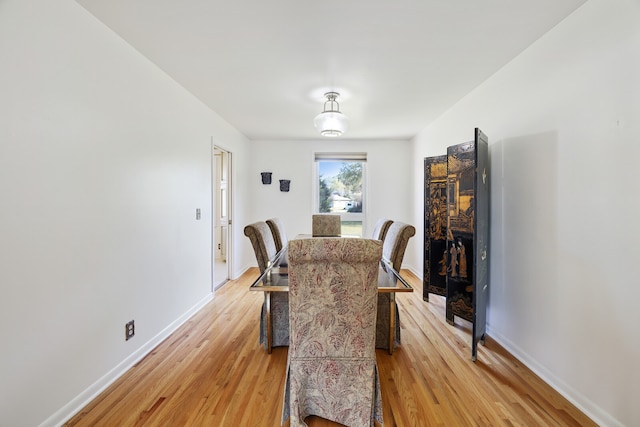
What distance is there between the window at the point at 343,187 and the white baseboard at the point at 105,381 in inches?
127

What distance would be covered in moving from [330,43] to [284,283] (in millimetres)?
1702

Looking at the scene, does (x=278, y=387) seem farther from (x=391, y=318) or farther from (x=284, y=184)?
(x=284, y=184)

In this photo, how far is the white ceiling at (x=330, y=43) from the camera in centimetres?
168

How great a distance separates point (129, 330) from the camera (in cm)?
209

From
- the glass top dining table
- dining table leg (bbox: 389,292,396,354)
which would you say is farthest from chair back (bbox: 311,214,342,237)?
dining table leg (bbox: 389,292,396,354)

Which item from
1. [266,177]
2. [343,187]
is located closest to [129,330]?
[266,177]

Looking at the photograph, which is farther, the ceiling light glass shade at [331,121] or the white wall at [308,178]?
the white wall at [308,178]

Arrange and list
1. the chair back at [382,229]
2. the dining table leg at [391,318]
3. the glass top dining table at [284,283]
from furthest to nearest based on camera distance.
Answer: the chair back at [382,229] < the dining table leg at [391,318] < the glass top dining table at [284,283]

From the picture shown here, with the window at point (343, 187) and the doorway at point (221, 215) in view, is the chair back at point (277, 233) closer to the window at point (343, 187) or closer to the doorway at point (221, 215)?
the doorway at point (221, 215)

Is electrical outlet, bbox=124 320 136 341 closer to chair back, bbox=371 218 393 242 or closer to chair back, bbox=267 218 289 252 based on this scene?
chair back, bbox=267 218 289 252

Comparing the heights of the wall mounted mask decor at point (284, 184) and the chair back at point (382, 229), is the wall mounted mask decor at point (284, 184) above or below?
above

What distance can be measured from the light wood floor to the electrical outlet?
0.23 m

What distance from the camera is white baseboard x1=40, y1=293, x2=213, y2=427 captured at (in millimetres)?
1529

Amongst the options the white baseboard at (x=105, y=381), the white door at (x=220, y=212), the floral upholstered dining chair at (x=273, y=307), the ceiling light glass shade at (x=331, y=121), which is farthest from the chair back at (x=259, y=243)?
the white door at (x=220, y=212)
